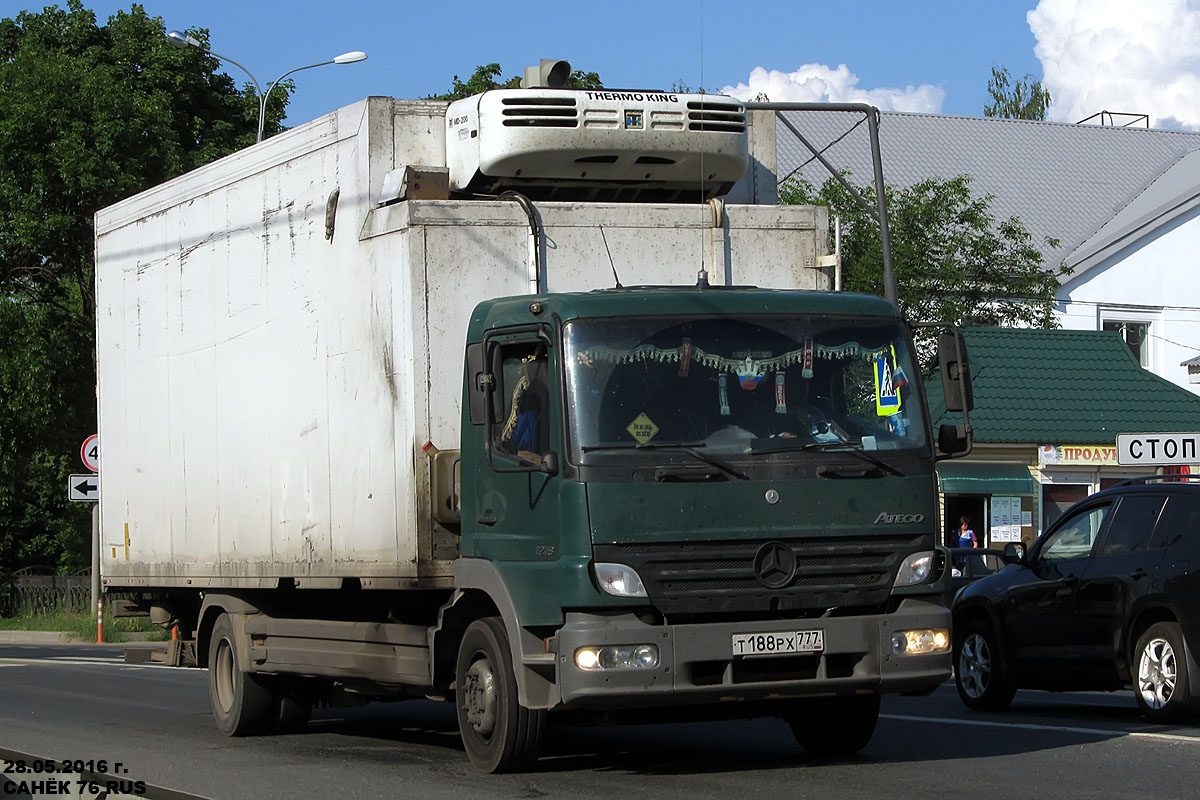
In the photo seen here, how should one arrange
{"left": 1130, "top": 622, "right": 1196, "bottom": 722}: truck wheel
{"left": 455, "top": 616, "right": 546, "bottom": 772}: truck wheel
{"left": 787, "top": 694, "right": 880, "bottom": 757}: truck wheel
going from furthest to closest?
{"left": 1130, "top": 622, "right": 1196, "bottom": 722}: truck wheel → {"left": 787, "top": 694, "right": 880, "bottom": 757}: truck wheel → {"left": 455, "top": 616, "right": 546, "bottom": 772}: truck wheel

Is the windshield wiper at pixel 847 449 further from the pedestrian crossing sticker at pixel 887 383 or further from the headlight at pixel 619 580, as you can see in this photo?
the headlight at pixel 619 580

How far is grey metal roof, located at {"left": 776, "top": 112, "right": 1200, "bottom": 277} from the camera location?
4491 cm

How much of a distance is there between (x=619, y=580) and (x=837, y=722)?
2280 millimetres

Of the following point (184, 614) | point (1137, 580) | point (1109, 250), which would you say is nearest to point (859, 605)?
point (1137, 580)

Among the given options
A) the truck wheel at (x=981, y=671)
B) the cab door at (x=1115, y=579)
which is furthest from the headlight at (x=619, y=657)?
the truck wheel at (x=981, y=671)

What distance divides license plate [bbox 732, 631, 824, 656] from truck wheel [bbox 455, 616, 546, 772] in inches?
46.9

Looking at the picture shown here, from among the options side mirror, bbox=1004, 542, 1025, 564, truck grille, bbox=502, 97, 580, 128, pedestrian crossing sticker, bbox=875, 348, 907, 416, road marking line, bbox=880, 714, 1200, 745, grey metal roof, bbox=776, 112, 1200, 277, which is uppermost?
grey metal roof, bbox=776, 112, 1200, 277

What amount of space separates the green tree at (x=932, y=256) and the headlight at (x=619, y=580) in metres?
23.7

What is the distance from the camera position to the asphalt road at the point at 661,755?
890cm

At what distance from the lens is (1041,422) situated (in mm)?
33531

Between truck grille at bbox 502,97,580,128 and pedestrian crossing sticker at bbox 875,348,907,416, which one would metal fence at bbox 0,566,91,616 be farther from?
pedestrian crossing sticker at bbox 875,348,907,416

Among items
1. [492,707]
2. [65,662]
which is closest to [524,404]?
[492,707]

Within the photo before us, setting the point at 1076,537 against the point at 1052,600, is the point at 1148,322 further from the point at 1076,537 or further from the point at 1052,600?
the point at 1052,600

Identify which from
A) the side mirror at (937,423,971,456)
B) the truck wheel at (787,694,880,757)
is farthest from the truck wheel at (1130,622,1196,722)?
the side mirror at (937,423,971,456)
